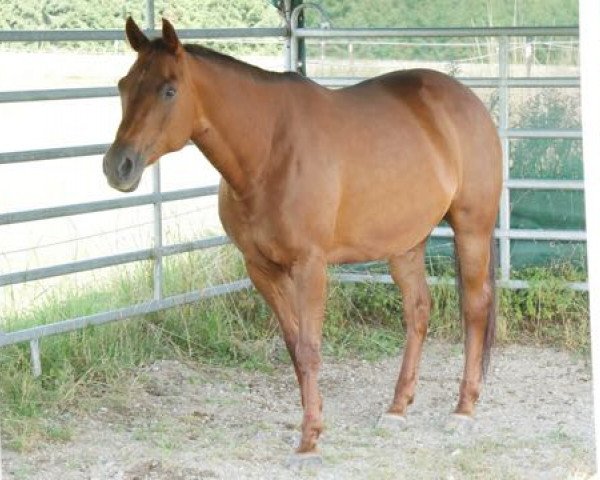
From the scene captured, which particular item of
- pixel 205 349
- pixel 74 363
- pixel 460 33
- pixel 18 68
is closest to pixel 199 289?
pixel 205 349

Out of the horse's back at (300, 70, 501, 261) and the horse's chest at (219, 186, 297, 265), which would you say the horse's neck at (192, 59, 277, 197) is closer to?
the horse's chest at (219, 186, 297, 265)

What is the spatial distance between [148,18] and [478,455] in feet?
9.11

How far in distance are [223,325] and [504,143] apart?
74.9 inches

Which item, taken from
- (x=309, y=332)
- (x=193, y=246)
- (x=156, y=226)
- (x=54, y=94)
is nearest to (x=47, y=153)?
(x=54, y=94)

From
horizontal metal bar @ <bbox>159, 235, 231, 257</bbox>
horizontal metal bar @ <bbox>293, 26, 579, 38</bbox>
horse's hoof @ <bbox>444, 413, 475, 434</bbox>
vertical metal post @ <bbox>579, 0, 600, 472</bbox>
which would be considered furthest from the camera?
horizontal metal bar @ <bbox>293, 26, 579, 38</bbox>

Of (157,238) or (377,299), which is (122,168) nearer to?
(157,238)

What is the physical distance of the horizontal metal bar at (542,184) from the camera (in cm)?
654

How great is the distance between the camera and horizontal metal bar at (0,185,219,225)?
5.43 m

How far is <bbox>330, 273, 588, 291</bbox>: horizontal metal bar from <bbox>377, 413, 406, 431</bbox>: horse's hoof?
4.47 feet

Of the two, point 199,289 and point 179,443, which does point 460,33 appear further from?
point 179,443

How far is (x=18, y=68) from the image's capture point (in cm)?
1200

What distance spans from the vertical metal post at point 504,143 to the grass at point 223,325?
7.7 inches

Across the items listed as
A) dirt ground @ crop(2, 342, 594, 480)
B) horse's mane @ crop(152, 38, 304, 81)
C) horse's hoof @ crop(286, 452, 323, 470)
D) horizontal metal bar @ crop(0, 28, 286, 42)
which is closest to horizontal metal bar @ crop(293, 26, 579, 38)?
horizontal metal bar @ crop(0, 28, 286, 42)

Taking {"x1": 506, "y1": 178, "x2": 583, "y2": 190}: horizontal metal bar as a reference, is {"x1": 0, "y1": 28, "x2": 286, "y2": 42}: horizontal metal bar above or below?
above
